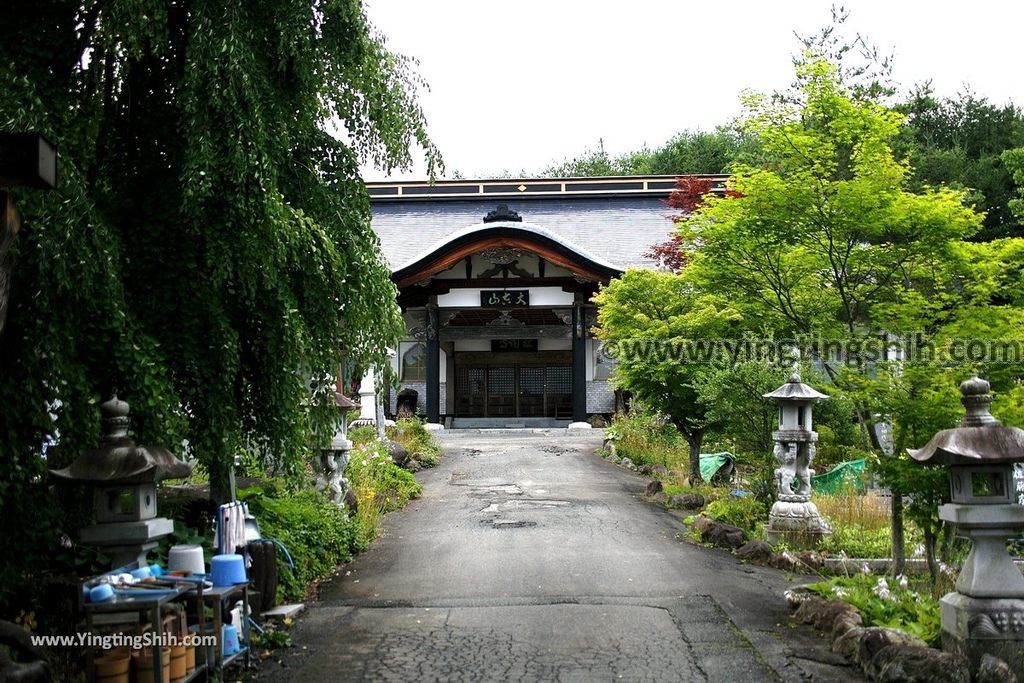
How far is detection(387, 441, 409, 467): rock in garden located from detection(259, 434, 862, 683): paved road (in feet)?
13.7

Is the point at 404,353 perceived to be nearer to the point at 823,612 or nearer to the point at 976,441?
the point at 823,612

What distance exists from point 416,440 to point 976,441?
50.3 feet

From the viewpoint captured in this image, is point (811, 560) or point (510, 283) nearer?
point (811, 560)

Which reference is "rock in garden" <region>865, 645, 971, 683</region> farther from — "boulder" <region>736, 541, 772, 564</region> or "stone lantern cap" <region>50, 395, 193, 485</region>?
"stone lantern cap" <region>50, 395, 193, 485</region>

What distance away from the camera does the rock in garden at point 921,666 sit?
204 inches

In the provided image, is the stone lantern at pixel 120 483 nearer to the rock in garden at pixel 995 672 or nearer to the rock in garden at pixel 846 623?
the rock in garden at pixel 846 623

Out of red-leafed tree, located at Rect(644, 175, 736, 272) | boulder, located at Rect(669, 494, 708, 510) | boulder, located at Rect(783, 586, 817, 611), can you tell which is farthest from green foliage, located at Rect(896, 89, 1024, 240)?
boulder, located at Rect(783, 586, 817, 611)

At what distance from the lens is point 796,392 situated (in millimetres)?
10789

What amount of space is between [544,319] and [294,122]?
2273 centimetres

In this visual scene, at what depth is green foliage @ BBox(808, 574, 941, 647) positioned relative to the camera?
6.27 meters

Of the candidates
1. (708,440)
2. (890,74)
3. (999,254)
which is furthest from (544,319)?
(999,254)

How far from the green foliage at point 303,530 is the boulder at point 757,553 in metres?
4.49

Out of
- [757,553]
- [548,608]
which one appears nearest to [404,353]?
[757,553]

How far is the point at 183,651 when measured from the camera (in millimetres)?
5246
